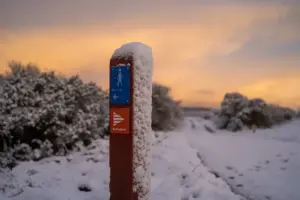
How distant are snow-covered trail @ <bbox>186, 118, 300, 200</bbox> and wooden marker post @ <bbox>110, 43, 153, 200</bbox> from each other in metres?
4.49

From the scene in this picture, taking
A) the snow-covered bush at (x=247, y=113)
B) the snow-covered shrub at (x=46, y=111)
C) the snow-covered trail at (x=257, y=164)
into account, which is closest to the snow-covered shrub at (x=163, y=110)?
the snow-covered trail at (x=257, y=164)

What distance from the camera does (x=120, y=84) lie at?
3797 millimetres

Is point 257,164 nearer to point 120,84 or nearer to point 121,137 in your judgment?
point 121,137

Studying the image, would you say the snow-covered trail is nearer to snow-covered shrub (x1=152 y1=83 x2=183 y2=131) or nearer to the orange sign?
snow-covered shrub (x1=152 y1=83 x2=183 y2=131)

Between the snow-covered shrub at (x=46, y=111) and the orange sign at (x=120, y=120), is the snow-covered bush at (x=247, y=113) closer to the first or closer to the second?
the snow-covered shrub at (x=46, y=111)

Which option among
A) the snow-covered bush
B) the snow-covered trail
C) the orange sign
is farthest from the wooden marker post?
the snow-covered bush

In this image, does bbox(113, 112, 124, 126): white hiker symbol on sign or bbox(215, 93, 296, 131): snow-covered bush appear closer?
bbox(113, 112, 124, 126): white hiker symbol on sign

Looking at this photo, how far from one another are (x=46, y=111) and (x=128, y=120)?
6.08m

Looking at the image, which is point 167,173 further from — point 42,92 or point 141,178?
point 42,92

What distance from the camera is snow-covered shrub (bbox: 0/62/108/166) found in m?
8.98

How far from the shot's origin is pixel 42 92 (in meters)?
10.2

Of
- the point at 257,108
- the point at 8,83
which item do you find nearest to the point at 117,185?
the point at 8,83

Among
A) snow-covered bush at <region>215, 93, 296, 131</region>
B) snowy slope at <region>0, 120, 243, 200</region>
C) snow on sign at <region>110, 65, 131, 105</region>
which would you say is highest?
snow on sign at <region>110, 65, 131, 105</region>

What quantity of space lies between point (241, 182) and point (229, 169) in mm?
1199
